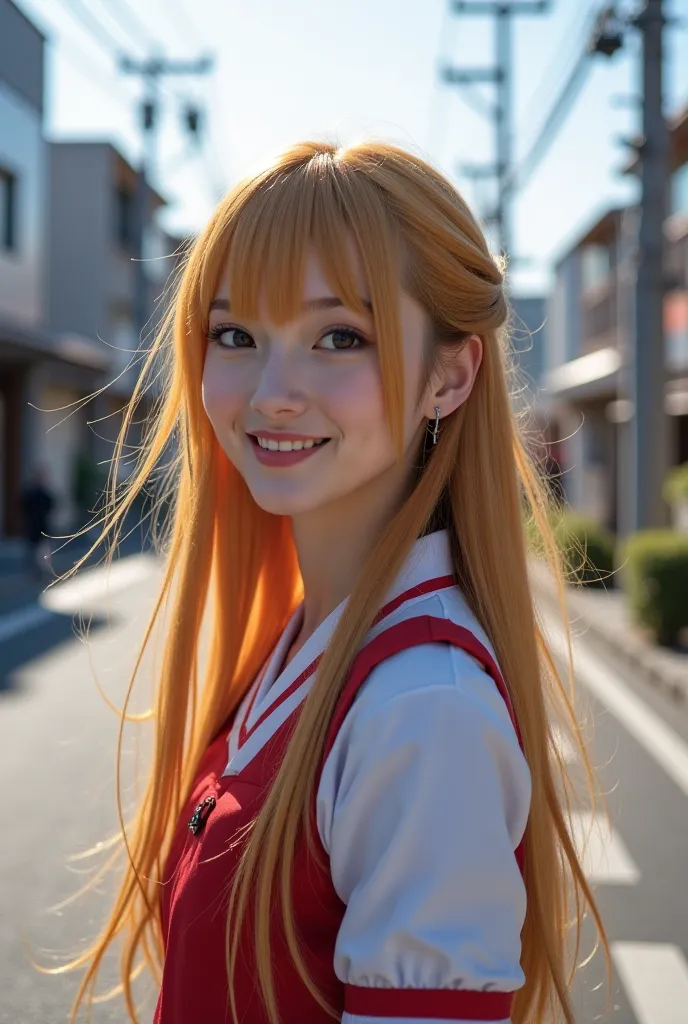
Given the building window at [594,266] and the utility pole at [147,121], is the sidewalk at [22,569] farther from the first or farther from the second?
the building window at [594,266]

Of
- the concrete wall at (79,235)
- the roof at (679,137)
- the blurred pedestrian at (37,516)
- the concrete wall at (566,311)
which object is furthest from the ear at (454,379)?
the concrete wall at (566,311)

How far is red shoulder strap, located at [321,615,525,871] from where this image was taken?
1268 mm

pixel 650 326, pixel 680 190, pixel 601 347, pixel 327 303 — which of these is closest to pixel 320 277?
pixel 327 303

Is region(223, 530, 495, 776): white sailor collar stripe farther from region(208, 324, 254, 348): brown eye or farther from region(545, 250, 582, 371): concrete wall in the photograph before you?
region(545, 250, 582, 371): concrete wall

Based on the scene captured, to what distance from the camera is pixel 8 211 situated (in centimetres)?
2081

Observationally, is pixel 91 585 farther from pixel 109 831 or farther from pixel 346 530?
pixel 346 530

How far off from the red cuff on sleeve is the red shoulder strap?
0.86 ft

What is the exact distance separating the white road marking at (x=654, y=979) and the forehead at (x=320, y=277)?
2.56 meters

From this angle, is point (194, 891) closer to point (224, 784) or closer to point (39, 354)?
point (224, 784)

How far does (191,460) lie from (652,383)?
10.3 metres

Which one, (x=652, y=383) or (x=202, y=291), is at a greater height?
(x=652, y=383)

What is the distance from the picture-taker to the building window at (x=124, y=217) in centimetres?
3719

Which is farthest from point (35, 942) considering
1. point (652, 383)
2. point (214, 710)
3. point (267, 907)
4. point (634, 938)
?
point (652, 383)

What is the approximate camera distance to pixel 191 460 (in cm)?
188
